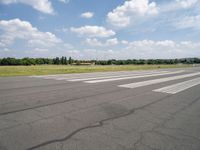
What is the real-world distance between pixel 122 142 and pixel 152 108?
306 centimetres

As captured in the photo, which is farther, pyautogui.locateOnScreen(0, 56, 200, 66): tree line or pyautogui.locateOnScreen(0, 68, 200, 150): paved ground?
pyautogui.locateOnScreen(0, 56, 200, 66): tree line

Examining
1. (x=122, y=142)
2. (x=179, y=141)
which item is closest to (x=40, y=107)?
(x=122, y=142)

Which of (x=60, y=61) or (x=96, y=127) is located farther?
(x=60, y=61)

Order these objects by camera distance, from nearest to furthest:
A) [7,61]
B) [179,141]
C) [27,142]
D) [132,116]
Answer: [27,142]
[179,141]
[132,116]
[7,61]

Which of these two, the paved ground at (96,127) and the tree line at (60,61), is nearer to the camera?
the paved ground at (96,127)

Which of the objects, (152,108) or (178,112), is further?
(152,108)

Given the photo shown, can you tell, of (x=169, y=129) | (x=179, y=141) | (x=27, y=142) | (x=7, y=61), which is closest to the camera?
(x=27, y=142)

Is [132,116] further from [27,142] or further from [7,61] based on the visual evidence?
[7,61]

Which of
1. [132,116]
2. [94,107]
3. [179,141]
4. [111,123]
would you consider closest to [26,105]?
[94,107]

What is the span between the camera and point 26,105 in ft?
19.5

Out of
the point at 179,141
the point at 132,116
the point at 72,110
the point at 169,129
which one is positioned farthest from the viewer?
the point at 72,110

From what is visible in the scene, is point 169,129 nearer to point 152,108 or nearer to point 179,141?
point 179,141

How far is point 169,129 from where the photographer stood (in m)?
4.14

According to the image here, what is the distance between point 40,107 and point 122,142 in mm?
3426
